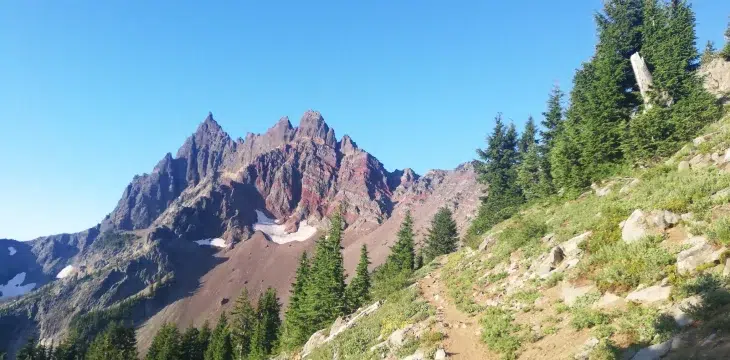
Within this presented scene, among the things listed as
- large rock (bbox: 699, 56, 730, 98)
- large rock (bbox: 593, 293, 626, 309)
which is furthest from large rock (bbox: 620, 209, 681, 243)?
large rock (bbox: 699, 56, 730, 98)

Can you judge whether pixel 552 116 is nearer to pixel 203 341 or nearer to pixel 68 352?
pixel 203 341

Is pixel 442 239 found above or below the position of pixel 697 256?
above

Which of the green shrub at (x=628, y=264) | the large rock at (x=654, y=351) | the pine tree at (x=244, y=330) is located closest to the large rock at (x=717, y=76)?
the green shrub at (x=628, y=264)

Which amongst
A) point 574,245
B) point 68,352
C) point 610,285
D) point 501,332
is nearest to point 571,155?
point 574,245

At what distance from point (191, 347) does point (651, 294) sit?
76720 millimetres

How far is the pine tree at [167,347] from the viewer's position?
63.9 metres

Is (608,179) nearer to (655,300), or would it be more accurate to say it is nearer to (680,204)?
(680,204)

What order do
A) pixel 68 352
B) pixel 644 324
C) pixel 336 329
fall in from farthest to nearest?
pixel 68 352 < pixel 336 329 < pixel 644 324

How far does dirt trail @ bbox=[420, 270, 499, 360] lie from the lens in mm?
16203

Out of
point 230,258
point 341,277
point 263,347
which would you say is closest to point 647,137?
point 341,277

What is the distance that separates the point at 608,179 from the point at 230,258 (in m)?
186

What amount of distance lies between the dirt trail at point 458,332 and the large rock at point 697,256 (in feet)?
23.2

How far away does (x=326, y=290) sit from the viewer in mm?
47750

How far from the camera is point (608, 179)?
31859mm
